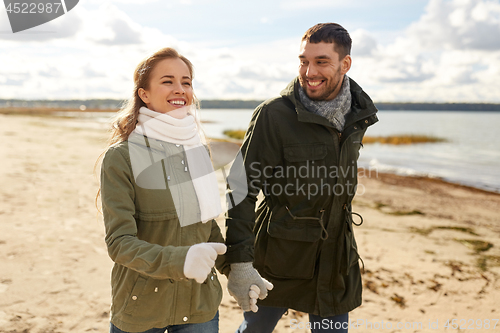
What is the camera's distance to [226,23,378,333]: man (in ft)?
7.89

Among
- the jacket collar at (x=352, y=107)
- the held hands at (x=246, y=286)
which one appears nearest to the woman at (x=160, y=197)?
the held hands at (x=246, y=286)

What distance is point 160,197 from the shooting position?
5.94ft

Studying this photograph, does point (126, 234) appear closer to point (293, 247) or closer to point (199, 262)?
point (199, 262)

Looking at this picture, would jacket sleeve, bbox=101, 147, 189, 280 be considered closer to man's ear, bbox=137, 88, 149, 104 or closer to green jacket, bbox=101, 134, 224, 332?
green jacket, bbox=101, 134, 224, 332

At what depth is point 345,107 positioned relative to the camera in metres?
2.59

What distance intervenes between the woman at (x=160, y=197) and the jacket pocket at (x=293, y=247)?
0.51 metres

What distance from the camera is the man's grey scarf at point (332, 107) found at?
2496 millimetres

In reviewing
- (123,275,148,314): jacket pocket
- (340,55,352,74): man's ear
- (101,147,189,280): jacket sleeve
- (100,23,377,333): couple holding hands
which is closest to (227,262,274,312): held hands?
(100,23,377,333): couple holding hands

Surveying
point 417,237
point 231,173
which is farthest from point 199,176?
point 417,237

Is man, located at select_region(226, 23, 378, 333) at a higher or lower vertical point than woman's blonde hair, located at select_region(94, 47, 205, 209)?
lower

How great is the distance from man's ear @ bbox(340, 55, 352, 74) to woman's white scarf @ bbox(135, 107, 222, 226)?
112cm

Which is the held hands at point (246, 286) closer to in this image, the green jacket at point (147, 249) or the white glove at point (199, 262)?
the green jacket at point (147, 249)

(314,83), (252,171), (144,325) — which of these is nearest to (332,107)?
(314,83)

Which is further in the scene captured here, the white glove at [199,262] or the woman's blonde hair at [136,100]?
the woman's blonde hair at [136,100]
